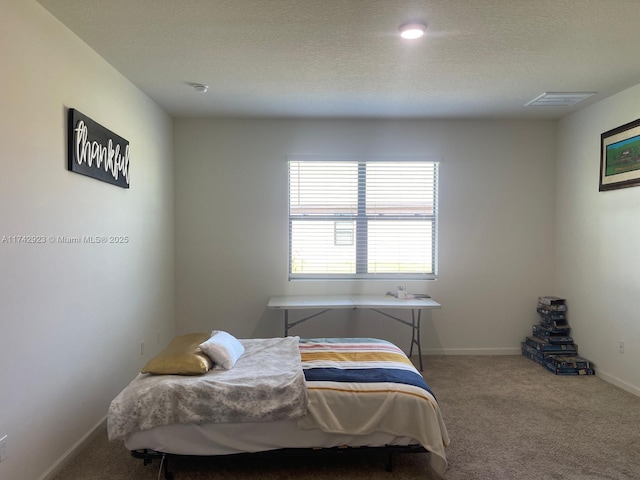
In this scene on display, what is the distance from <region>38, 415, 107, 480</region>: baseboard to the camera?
234 cm

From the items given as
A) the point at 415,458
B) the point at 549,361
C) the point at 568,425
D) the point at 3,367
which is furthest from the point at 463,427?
the point at 3,367

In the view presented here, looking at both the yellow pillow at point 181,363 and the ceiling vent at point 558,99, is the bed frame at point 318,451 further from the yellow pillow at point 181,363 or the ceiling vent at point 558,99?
the ceiling vent at point 558,99

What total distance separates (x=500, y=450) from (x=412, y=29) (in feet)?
8.82

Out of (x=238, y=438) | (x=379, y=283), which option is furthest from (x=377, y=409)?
(x=379, y=283)

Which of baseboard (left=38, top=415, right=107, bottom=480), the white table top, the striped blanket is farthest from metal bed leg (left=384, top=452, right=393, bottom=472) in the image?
baseboard (left=38, top=415, right=107, bottom=480)

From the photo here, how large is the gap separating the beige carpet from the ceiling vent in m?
2.64

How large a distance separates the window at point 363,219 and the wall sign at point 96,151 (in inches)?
74.9

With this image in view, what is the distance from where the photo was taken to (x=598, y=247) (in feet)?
13.1

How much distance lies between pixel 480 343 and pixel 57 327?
411cm

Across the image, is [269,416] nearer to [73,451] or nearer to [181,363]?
[181,363]

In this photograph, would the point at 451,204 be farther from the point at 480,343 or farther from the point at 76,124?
the point at 76,124

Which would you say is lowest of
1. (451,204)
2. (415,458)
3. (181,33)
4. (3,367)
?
(415,458)

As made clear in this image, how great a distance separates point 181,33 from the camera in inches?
100

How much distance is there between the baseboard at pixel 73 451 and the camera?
2.34 m
